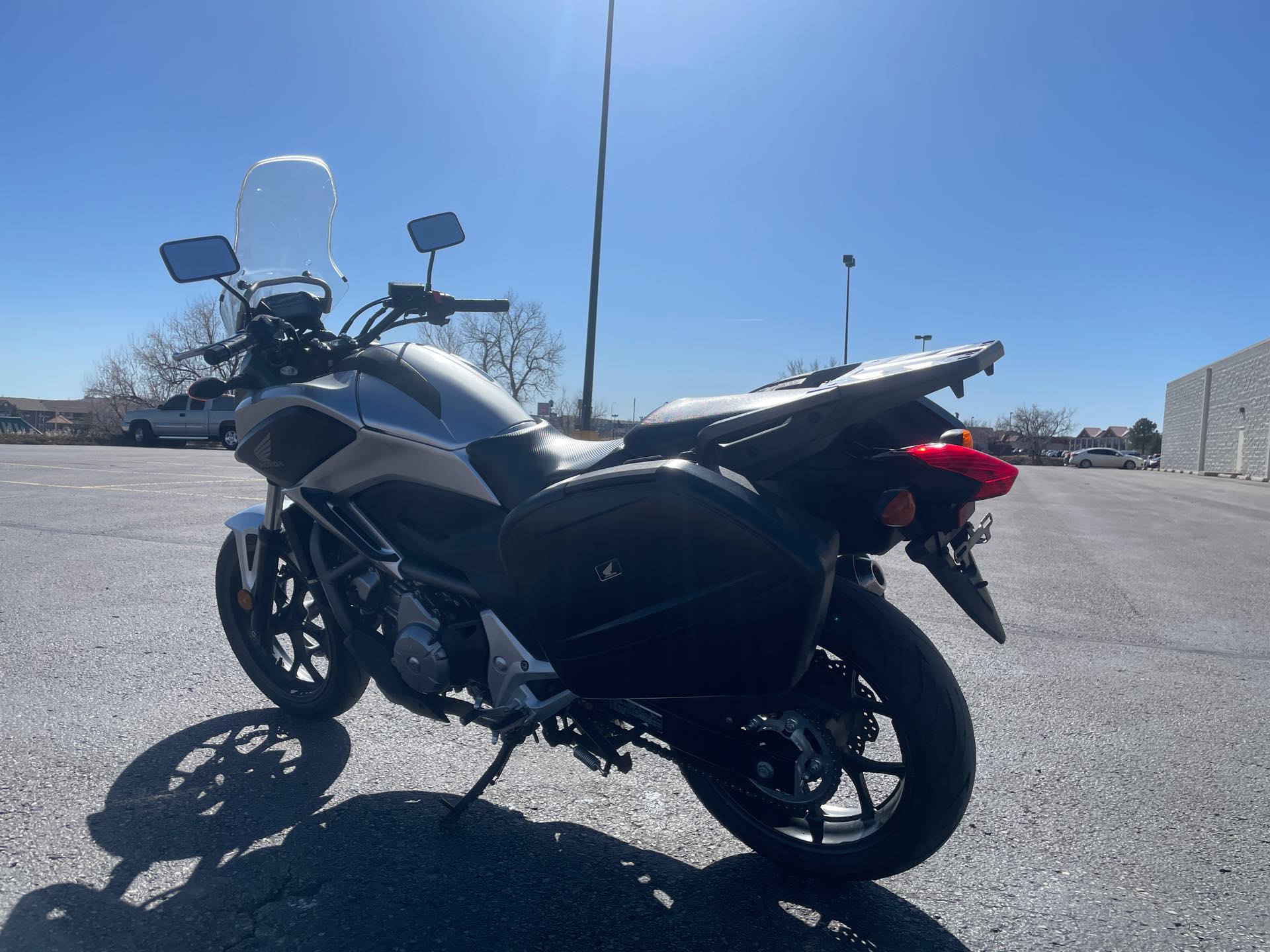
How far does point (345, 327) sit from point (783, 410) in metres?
2.01

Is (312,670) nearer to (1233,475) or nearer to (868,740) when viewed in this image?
(868,740)

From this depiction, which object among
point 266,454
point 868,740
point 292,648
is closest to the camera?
point 868,740

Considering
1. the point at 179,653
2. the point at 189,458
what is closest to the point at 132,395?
the point at 189,458

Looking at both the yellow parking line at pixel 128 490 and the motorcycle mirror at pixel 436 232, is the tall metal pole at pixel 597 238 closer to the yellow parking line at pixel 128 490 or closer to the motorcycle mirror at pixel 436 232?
the yellow parking line at pixel 128 490

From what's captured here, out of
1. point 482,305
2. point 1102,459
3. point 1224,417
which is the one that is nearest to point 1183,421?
point 1102,459

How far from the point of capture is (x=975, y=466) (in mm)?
1973

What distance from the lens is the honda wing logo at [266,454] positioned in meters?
2.98

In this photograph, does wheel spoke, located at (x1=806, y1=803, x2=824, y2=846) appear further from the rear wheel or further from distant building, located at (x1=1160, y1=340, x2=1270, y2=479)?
distant building, located at (x1=1160, y1=340, x2=1270, y2=479)

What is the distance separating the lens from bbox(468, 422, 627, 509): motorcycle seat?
2480 mm

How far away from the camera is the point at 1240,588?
7.04m

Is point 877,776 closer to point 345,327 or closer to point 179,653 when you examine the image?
point 345,327

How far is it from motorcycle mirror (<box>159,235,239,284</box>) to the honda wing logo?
2.13 ft

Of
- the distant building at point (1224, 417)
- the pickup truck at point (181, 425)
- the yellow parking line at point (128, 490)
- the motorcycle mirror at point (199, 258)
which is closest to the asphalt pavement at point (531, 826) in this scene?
the motorcycle mirror at point (199, 258)

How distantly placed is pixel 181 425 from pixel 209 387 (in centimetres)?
Result: 3025
